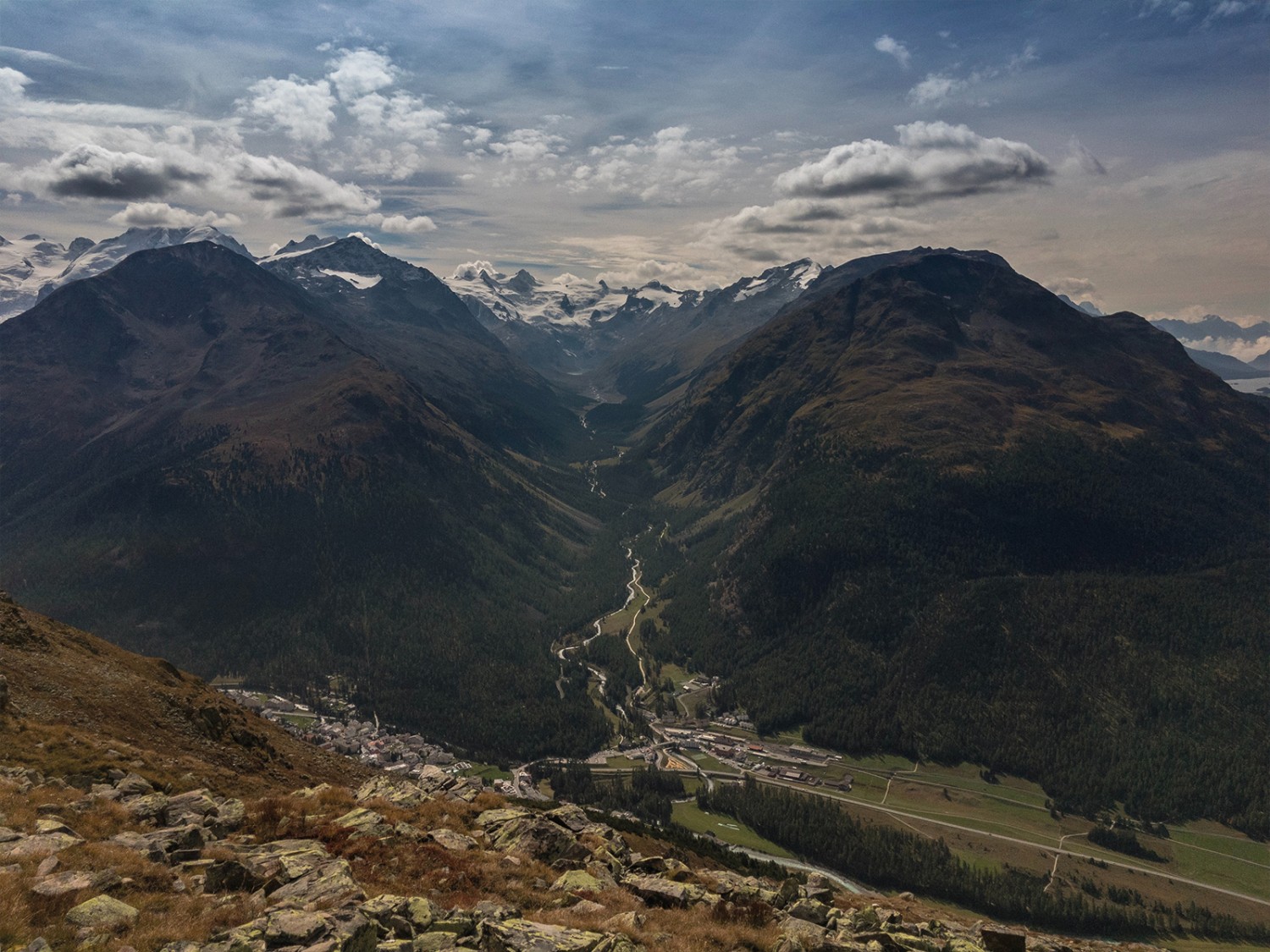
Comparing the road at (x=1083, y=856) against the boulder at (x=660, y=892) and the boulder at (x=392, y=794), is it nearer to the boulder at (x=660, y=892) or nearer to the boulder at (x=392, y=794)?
the boulder at (x=392, y=794)

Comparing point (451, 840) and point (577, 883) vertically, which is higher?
point (577, 883)

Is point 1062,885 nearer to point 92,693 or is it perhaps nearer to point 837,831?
point 837,831

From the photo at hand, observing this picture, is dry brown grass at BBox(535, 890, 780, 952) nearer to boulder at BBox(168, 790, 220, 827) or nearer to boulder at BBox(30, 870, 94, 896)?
boulder at BBox(30, 870, 94, 896)

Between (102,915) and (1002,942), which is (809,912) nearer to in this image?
(1002,942)

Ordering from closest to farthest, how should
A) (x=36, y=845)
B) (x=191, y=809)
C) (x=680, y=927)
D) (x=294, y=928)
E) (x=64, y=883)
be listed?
(x=294, y=928) < (x=64, y=883) < (x=36, y=845) < (x=680, y=927) < (x=191, y=809)

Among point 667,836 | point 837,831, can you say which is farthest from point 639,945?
point 837,831

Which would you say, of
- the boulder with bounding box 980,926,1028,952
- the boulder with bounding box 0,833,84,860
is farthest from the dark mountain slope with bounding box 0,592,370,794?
the boulder with bounding box 980,926,1028,952

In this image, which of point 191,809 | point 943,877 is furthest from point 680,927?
point 943,877
